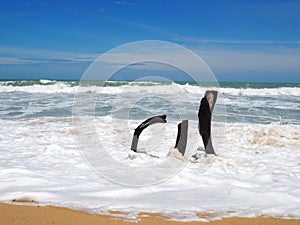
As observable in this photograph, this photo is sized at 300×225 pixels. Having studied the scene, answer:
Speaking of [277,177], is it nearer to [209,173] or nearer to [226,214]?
[209,173]

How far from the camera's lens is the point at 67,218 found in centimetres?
270

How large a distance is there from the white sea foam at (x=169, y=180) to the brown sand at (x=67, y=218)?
161 millimetres

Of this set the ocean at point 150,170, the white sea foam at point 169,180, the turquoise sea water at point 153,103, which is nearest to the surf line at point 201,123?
the ocean at point 150,170

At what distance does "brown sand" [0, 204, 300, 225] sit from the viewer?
2.62 meters

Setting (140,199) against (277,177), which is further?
(277,177)

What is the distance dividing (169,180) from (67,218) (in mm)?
2008

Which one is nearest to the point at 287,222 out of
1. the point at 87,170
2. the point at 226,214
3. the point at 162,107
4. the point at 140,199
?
the point at 226,214

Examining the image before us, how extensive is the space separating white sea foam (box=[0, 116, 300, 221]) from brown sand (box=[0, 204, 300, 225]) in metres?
0.16

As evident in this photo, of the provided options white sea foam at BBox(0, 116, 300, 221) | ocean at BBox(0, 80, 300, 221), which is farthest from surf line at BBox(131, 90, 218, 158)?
white sea foam at BBox(0, 116, 300, 221)

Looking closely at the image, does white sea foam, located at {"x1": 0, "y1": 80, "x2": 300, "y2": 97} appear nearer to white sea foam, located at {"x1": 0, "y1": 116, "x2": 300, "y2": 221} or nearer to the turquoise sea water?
the turquoise sea water

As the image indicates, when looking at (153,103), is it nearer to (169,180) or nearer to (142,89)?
(142,89)

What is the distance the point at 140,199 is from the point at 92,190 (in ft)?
2.07

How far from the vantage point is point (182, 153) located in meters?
6.15

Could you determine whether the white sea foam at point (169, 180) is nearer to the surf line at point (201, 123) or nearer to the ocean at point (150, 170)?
the ocean at point (150, 170)
